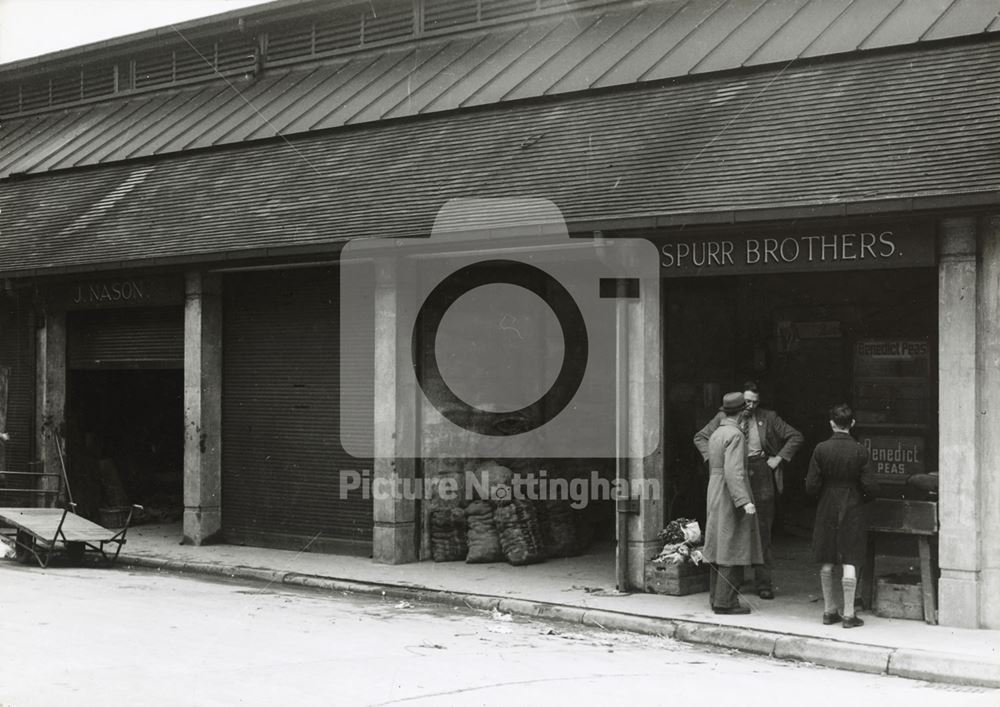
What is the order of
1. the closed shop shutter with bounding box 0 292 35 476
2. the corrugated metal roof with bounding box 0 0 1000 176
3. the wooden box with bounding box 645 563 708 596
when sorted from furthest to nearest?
the closed shop shutter with bounding box 0 292 35 476 < the corrugated metal roof with bounding box 0 0 1000 176 < the wooden box with bounding box 645 563 708 596

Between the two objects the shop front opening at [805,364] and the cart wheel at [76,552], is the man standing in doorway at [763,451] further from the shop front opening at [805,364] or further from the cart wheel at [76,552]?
the cart wheel at [76,552]

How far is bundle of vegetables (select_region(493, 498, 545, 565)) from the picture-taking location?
44.9 feet

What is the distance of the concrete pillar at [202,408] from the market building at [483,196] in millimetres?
42

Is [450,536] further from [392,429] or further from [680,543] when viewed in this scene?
[680,543]

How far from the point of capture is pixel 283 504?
614 inches

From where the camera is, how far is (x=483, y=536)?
1391 centimetres

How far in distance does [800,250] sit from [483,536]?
17.3 feet

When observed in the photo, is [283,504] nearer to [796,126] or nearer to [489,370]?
[489,370]

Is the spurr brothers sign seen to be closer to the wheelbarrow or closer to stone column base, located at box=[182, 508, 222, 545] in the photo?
the wheelbarrow

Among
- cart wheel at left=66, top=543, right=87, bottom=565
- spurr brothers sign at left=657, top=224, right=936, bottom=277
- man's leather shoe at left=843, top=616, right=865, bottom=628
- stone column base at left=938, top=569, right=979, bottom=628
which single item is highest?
spurr brothers sign at left=657, top=224, right=936, bottom=277

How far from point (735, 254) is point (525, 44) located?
18.7ft

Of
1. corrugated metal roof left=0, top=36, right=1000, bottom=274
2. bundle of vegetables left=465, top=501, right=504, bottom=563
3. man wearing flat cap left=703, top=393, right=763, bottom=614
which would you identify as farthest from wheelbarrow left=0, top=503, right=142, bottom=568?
man wearing flat cap left=703, top=393, right=763, bottom=614

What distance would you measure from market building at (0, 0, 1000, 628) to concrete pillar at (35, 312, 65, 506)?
0.15 feet

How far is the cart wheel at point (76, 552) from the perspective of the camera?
14.6 metres
